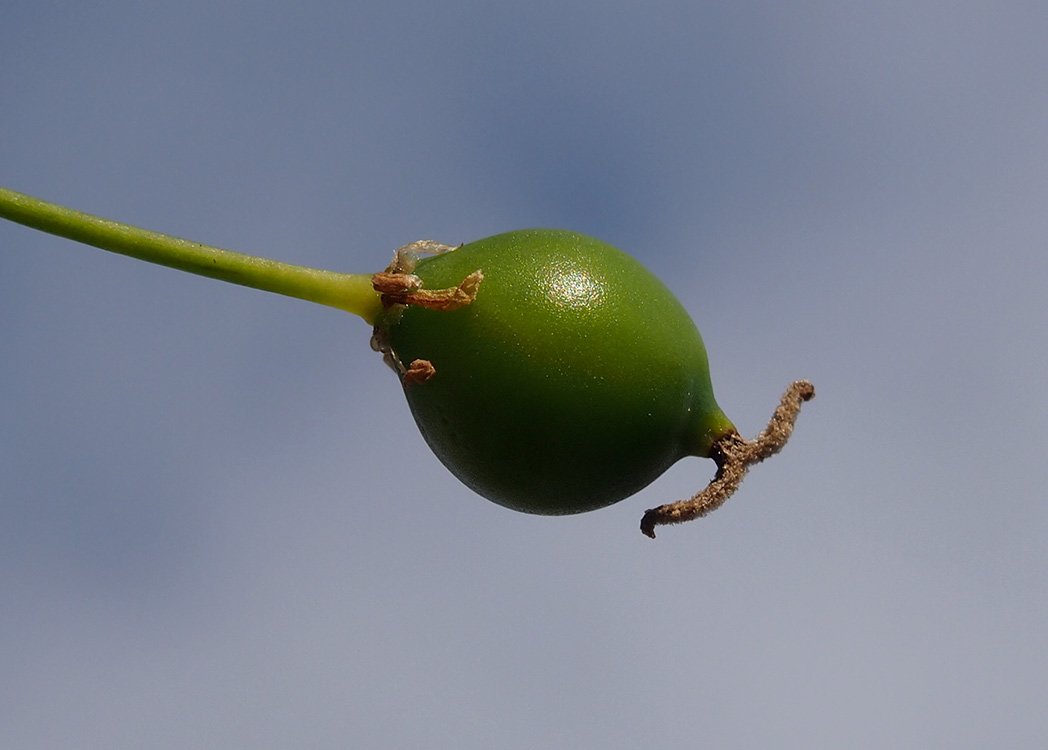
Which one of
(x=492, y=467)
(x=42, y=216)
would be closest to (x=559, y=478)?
(x=492, y=467)

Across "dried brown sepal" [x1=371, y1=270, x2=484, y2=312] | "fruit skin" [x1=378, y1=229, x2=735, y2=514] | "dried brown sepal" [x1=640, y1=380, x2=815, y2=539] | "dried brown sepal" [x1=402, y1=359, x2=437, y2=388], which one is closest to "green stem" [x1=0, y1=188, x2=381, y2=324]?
"dried brown sepal" [x1=371, y1=270, x2=484, y2=312]

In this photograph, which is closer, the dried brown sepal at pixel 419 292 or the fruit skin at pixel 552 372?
the fruit skin at pixel 552 372

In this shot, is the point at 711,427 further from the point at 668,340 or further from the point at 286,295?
the point at 286,295

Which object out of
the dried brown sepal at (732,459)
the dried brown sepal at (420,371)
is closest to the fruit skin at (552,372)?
the dried brown sepal at (420,371)

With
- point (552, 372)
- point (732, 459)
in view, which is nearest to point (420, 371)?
point (552, 372)

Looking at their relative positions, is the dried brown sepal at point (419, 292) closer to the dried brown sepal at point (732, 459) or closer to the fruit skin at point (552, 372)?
the fruit skin at point (552, 372)

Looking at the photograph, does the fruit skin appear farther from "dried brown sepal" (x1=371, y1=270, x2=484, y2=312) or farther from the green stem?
the green stem
